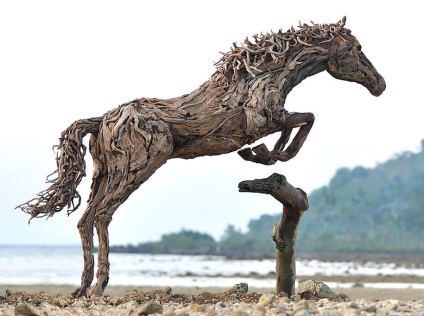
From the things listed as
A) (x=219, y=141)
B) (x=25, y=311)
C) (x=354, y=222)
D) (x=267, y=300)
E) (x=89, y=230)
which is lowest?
(x=25, y=311)

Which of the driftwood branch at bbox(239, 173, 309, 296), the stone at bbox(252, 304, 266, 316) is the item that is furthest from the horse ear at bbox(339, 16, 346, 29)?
the stone at bbox(252, 304, 266, 316)

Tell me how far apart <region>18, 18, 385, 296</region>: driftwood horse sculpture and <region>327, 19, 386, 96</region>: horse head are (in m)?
0.17

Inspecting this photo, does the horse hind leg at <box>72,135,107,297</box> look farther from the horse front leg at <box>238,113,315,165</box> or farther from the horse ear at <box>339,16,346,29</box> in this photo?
the horse ear at <box>339,16,346,29</box>

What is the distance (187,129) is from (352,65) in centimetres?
226

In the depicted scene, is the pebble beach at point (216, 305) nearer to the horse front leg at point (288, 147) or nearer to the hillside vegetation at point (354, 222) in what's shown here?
the horse front leg at point (288, 147)

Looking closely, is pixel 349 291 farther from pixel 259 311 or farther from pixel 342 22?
pixel 259 311

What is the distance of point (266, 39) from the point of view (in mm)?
10391

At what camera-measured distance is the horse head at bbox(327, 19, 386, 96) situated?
10641mm

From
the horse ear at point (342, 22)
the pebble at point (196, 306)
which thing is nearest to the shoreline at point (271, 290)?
the pebble at point (196, 306)

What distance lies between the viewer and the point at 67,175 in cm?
981

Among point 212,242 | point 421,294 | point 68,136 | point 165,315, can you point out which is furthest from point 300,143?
point 212,242

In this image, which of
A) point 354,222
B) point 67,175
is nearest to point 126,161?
point 67,175

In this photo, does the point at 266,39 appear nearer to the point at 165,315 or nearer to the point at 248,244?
the point at 165,315

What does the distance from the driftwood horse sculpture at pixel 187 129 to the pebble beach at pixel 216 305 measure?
1.78 feet
